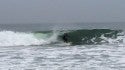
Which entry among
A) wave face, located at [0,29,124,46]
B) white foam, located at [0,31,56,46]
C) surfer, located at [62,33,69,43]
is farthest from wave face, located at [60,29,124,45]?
white foam, located at [0,31,56,46]

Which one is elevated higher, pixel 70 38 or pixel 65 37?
pixel 65 37

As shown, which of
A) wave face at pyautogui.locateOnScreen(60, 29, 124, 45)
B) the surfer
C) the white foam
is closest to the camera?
the white foam

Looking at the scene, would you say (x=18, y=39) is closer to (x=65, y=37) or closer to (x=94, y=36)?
(x=65, y=37)

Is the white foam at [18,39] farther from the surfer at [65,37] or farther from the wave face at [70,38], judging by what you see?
the surfer at [65,37]

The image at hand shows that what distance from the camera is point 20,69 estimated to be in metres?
11.8

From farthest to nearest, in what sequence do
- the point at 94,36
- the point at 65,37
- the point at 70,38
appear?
the point at 94,36
the point at 70,38
the point at 65,37

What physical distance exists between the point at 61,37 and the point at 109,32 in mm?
3950

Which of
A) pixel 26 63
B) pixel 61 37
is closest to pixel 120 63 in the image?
pixel 26 63

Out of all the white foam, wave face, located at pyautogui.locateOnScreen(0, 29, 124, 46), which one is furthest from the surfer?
the white foam

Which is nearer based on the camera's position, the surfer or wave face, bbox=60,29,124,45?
wave face, bbox=60,29,124,45

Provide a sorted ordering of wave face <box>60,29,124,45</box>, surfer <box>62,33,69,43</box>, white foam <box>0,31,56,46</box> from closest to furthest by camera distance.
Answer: white foam <box>0,31,56,46</box> → wave face <box>60,29,124,45</box> → surfer <box>62,33,69,43</box>

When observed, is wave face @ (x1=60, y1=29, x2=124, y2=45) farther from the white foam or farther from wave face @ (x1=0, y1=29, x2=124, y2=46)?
the white foam

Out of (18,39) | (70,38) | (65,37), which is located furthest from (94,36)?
(18,39)

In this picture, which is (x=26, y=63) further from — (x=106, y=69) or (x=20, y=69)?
(x=106, y=69)
